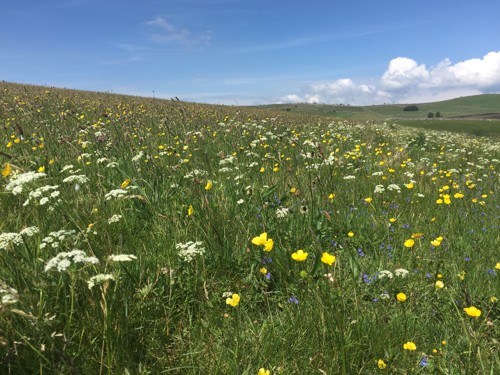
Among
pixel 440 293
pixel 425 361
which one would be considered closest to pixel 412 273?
pixel 440 293

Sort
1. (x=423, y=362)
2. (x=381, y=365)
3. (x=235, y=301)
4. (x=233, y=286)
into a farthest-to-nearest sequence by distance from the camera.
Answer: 1. (x=233, y=286)
2. (x=423, y=362)
3. (x=381, y=365)
4. (x=235, y=301)

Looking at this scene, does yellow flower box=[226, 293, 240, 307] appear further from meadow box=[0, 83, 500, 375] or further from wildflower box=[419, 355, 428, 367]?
wildflower box=[419, 355, 428, 367]

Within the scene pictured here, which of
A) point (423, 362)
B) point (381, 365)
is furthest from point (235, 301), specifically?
point (423, 362)

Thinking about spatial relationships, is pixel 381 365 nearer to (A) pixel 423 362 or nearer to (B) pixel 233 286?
(A) pixel 423 362

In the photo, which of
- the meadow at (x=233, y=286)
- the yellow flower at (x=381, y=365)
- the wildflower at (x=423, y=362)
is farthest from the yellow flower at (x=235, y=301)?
the wildflower at (x=423, y=362)

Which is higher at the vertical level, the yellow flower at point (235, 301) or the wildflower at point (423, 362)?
the yellow flower at point (235, 301)

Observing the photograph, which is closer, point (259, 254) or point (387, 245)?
point (259, 254)

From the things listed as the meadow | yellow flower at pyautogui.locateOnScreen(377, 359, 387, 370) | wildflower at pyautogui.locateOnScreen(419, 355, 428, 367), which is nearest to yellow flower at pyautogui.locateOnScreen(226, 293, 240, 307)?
the meadow

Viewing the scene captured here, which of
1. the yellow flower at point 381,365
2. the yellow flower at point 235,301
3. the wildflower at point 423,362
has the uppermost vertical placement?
the yellow flower at point 235,301

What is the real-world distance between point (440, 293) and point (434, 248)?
0.81 meters

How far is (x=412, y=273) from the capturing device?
9.67 ft

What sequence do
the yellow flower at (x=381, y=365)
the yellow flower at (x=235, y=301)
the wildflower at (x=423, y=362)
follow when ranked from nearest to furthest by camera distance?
the yellow flower at (x=235, y=301), the yellow flower at (x=381, y=365), the wildflower at (x=423, y=362)

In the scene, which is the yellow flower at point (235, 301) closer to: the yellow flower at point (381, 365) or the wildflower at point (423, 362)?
the yellow flower at point (381, 365)

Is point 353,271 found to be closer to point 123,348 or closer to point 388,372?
point 388,372
